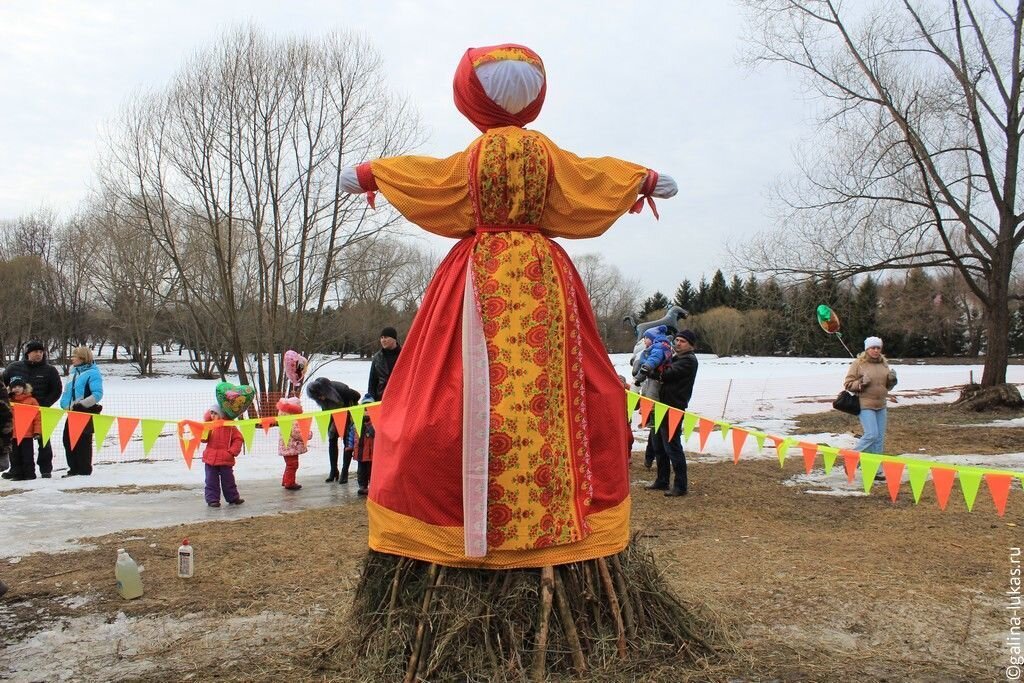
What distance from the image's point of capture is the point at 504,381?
3.04 meters

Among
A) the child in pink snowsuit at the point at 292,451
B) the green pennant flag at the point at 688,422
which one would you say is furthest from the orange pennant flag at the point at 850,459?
the child in pink snowsuit at the point at 292,451

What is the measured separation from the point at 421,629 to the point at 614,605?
0.78 m

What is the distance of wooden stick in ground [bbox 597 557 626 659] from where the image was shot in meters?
3.13

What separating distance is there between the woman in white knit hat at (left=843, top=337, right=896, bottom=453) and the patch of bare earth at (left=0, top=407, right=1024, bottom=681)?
0.99 metres

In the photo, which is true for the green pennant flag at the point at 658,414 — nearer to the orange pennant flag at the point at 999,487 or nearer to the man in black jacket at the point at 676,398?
the man in black jacket at the point at 676,398

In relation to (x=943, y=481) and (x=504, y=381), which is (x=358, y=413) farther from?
(x=943, y=481)

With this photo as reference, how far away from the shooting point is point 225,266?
17297 mm

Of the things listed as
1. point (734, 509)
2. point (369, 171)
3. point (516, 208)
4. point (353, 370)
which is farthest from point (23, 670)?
point (353, 370)

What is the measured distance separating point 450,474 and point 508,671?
761mm

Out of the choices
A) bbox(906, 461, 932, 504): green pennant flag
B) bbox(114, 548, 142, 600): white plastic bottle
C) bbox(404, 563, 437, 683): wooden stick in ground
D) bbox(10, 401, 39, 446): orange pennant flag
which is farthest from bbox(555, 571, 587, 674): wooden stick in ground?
bbox(10, 401, 39, 446): orange pennant flag

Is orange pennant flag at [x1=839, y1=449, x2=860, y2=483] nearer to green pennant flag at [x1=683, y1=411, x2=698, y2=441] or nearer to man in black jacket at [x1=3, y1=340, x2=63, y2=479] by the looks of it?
green pennant flag at [x1=683, y1=411, x2=698, y2=441]

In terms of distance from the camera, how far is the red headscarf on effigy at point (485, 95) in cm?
321

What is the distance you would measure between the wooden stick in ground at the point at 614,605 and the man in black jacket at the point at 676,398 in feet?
15.0

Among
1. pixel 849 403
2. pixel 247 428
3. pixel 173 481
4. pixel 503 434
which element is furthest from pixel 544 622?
pixel 173 481
